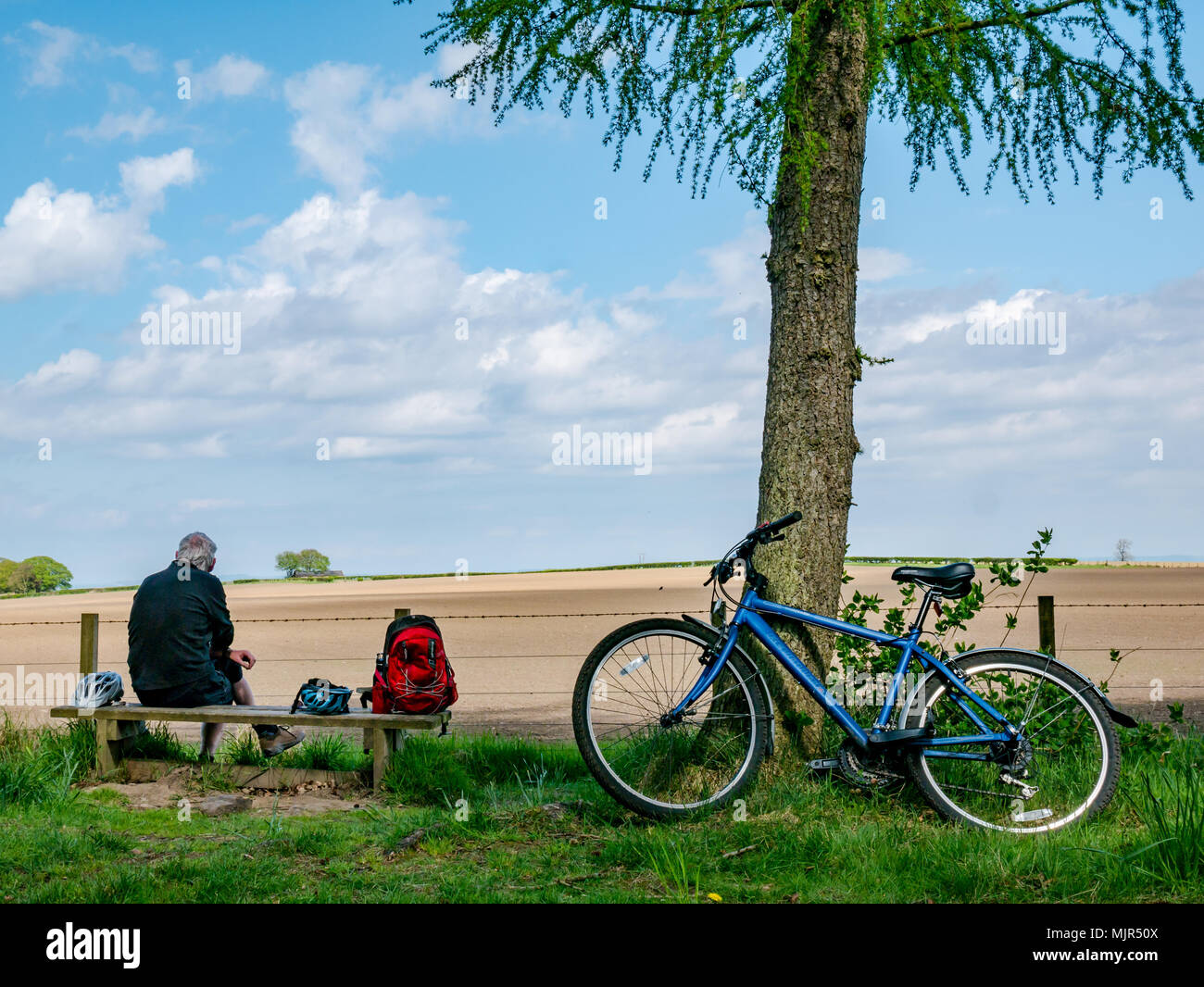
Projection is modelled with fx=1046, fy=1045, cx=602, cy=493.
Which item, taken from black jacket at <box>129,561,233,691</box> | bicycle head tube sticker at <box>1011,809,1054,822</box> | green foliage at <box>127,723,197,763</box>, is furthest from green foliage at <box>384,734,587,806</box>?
bicycle head tube sticker at <box>1011,809,1054,822</box>

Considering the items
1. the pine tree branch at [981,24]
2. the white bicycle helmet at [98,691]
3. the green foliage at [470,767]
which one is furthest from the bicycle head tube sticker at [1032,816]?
the white bicycle helmet at [98,691]

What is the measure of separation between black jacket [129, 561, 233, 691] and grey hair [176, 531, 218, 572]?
0.06 m

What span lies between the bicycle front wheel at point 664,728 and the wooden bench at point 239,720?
1.74 meters

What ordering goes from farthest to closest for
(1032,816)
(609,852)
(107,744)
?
(107,744) → (1032,816) → (609,852)

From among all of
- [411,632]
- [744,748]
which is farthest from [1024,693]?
[411,632]

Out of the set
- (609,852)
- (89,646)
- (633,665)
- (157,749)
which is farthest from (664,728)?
(89,646)

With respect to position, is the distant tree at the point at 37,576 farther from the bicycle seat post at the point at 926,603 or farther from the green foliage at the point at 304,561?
the bicycle seat post at the point at 926,603

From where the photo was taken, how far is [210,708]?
267 inches

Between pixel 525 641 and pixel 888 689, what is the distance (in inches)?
606

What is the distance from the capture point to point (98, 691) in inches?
277

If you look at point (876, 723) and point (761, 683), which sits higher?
point (761, 683)

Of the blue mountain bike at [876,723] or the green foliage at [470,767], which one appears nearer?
the blue mountain bike at [876,723]

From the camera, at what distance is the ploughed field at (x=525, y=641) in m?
11.9

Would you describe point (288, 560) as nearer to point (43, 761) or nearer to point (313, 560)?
point (313, 560)
